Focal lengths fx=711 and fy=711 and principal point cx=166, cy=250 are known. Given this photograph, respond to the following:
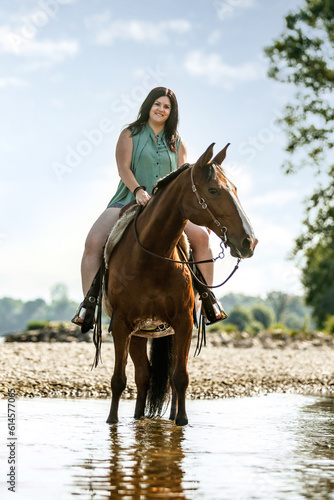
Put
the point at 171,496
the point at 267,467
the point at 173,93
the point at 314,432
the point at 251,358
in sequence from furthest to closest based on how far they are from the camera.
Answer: the point at 251,358
the point at 173,93
the point at 314,432
the point at 267,467
the point at 171,496

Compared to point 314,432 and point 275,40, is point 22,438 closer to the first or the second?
point 314,432

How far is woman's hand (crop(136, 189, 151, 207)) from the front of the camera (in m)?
7.03

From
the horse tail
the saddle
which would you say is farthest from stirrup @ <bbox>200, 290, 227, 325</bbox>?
the horse tail

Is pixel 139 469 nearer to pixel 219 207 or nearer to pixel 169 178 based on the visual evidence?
pixel 219 207

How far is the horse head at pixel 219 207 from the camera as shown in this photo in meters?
5.80

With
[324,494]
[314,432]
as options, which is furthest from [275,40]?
[324,494]

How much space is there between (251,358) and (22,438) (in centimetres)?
1292

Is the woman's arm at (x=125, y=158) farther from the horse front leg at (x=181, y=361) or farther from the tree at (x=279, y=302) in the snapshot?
the tree at (x=279, y=302)

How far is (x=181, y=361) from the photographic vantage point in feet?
22.3

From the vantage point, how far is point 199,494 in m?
3.88

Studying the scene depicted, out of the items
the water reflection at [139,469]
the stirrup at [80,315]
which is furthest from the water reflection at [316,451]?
the stirrup at [80,315]

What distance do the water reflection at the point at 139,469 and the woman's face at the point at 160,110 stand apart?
336 centimetres

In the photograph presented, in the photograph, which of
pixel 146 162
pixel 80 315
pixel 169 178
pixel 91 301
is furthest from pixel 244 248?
pixel 80 315

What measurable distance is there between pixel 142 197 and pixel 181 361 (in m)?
1.65
